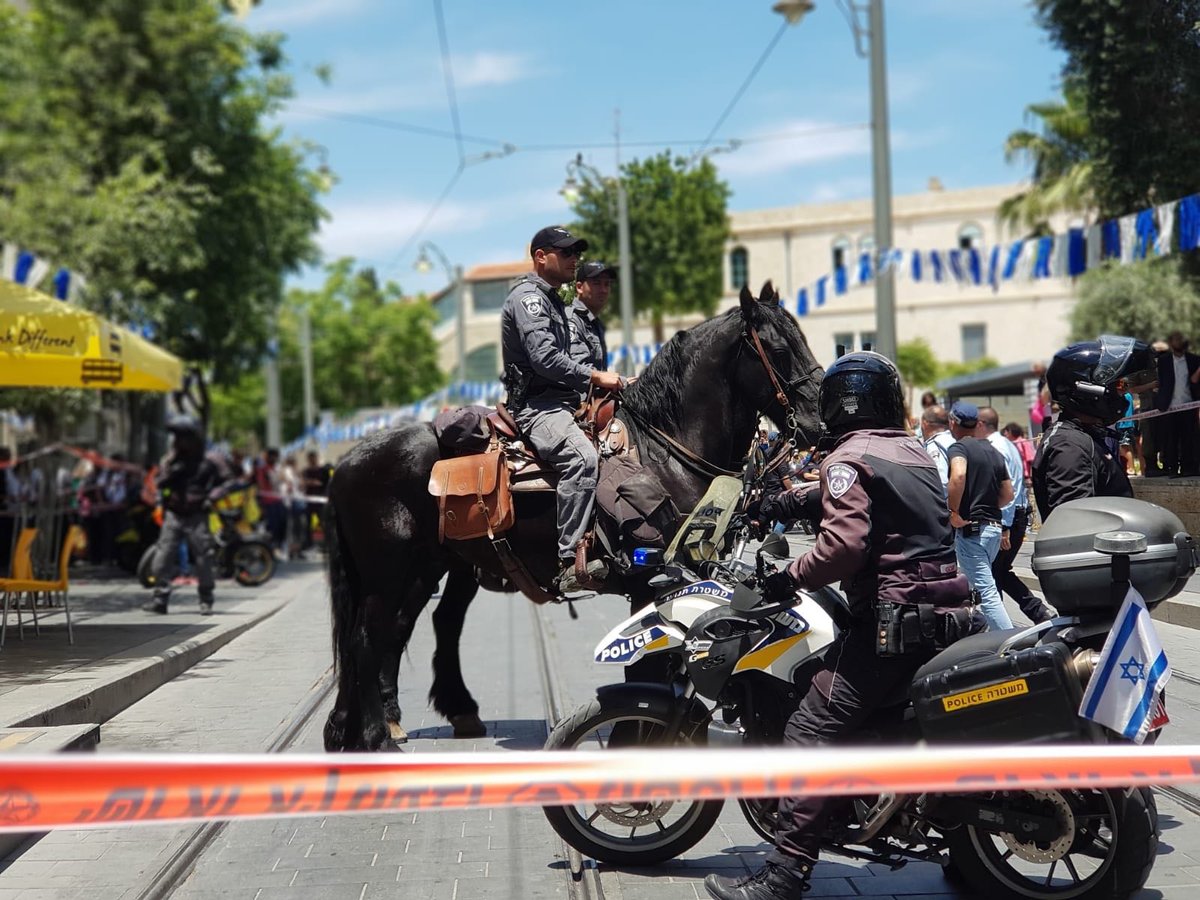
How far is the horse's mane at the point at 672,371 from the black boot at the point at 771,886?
273cm

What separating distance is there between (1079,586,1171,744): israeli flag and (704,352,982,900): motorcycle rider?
0.51m

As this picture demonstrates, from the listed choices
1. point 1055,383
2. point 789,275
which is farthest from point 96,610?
point 789,275

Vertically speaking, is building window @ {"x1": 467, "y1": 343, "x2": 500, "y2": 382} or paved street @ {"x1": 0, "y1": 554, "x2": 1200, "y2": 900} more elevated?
building window @ {"x1": 467, "y1": 343, "x2": 500, "y2": 382}

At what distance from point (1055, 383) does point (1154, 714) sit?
1932 millimetres

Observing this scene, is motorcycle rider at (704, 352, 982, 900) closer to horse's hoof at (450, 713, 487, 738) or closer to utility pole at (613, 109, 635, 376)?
horse's hoof at (450, 713, 487, 738)

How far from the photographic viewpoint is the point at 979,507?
895 cm

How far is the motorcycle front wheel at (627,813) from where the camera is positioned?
4.83 metres

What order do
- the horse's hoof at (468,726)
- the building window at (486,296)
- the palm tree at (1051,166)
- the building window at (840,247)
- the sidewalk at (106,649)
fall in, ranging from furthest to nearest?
the building window at (486,296), the building window at (840,247), the palm tree at (1051,166), the sidewalk at (106,649), the horse's hoof at (468,726)

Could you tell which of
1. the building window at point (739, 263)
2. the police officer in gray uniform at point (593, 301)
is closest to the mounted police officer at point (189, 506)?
the police officer in gray uniform at point (593, 301)

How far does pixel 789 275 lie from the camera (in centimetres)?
6438

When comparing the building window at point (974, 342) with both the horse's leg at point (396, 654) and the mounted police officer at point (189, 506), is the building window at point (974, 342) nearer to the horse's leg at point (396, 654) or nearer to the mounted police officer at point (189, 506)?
the mounted police officer at point (189, 506)

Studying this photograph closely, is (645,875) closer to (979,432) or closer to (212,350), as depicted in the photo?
(979,432)

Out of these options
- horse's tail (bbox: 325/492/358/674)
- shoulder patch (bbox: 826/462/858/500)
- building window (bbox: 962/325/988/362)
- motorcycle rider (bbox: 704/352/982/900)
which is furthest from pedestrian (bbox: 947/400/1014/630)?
building window (bbox: 962/325/988/362)

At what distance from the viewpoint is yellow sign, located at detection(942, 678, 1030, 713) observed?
4016mm
